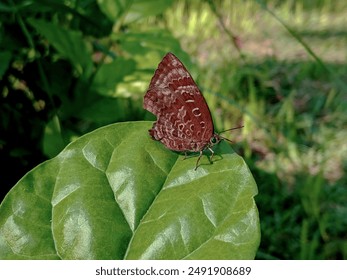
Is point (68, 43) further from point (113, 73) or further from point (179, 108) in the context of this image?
point (179, 108)

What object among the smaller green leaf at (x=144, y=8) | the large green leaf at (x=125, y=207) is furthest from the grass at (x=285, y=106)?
the large green leaf at (x=125, y=207)

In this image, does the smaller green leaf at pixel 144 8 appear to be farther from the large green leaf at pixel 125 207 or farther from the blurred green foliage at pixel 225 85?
the large green leaf at pixel 125 207

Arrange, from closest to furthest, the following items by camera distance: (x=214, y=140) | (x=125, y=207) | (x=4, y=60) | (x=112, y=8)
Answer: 1. (x=125, y=207)
2. (x=214, y=140)
3. (x=4, y=60)
4. (x=112, y=8)

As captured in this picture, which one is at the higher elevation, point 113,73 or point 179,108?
point 179,108

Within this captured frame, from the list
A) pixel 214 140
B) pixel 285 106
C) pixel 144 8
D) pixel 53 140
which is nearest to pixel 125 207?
pixel 214 140

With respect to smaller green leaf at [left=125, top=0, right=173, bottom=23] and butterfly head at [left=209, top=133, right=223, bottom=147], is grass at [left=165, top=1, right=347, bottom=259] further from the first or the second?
butterfly head at [left=209, top=133, right=223, bottom=147]
